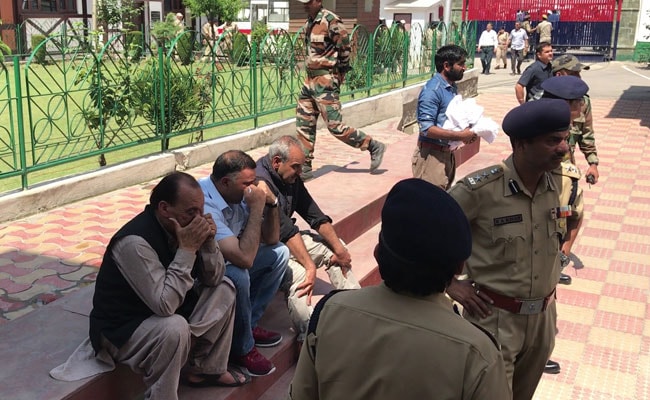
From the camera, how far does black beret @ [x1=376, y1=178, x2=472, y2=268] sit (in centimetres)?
142

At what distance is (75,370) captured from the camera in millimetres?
2613

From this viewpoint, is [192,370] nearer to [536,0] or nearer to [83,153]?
[83,153]

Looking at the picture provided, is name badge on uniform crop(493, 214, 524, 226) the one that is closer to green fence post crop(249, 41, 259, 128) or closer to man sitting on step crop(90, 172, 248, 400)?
man sitting on step crop(90, 172, 248, 400)

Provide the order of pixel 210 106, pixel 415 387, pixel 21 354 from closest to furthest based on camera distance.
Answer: pixel 415 387 → pixel 21 354 → pixel 210 106

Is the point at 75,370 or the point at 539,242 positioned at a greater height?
the point at 539,242

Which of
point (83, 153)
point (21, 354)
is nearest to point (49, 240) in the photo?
point (83, 153)

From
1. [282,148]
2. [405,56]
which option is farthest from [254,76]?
[405,56]

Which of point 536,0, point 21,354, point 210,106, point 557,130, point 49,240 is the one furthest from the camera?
point 536,0

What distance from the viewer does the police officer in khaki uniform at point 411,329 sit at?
1.36 m

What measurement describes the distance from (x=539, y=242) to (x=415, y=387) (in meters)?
1.34

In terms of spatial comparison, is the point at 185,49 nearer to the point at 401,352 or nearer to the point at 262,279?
the point at 262,279

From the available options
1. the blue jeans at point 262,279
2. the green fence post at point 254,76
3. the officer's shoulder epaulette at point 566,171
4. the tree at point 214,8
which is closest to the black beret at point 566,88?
the officer's shoulder epaulette at point 566,171

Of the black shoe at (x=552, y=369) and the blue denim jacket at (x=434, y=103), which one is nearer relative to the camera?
the black shoe at (x=552, y=369)

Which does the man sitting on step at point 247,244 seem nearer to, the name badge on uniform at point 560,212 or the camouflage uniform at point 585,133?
the name badge on uniform at point 560,212
